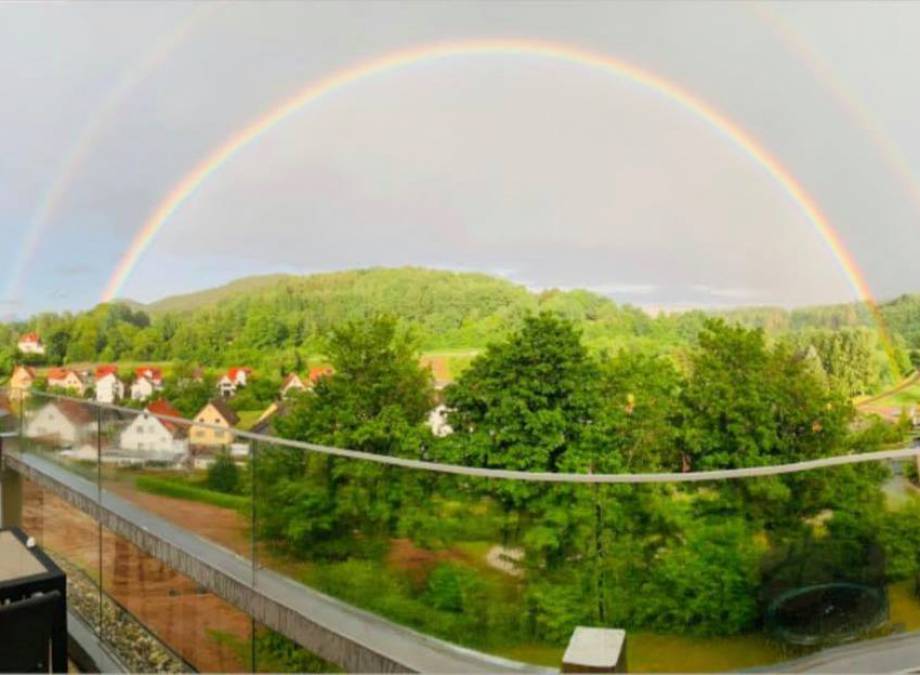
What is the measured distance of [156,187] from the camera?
36.1 meters

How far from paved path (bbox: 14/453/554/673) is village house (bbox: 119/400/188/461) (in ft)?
2.09

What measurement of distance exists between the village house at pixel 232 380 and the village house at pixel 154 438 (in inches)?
1486

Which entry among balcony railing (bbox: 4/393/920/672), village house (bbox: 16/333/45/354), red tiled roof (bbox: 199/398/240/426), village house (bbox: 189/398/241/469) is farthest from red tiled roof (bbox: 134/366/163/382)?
balcony railing (bbox: 4/393/920/672)

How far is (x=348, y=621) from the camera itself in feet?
8.06

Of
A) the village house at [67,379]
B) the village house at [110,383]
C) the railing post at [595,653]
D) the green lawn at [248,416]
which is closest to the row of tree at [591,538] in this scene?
the railing post at [595,653]

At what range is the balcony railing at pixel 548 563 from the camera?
2.03 metres

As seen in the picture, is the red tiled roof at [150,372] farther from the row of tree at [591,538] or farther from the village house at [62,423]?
the row of tree at [591,538]

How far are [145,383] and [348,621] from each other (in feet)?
140

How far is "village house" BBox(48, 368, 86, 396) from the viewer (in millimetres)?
40281

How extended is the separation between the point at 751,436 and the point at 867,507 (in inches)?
1109

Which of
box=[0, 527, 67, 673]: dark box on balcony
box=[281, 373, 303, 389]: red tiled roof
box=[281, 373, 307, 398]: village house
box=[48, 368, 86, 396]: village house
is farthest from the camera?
box=[48, 368, 86, 396]: village house

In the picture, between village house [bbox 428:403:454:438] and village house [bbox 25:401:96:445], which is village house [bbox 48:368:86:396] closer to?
village house [bbox 428:403:454:438]

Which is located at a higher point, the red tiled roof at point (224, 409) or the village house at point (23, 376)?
the village house at point (23, 376)

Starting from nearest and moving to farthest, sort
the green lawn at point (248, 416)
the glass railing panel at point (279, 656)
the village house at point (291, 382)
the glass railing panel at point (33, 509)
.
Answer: the glass railing panel at point (279, 656) < the glass railing panel at point (33, 509) < the village house at point (291, 382) < the green lawn at point (248, 416)
